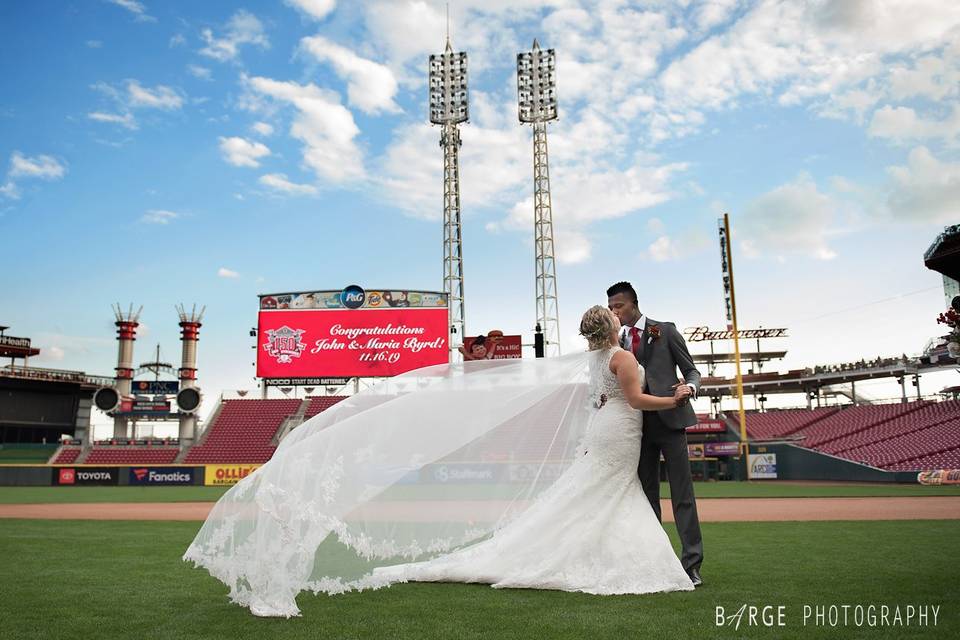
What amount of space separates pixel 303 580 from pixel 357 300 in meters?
30.6

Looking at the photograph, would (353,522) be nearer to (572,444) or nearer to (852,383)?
(572,444)

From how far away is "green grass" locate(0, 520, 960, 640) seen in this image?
10.8 feet

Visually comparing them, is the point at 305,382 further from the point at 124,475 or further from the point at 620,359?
the point at 620,359

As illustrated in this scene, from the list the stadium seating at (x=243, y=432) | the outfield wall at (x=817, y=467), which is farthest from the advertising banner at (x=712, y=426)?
the stadium seating at (x=243, y=432)

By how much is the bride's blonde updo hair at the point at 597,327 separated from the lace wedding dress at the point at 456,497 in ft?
0.27

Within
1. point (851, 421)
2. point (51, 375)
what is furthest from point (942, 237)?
point (51, 375)

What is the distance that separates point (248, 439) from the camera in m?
36.3

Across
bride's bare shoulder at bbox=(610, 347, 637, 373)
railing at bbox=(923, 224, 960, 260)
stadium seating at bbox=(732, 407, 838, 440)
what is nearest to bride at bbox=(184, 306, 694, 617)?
bride's bare shoulder at bbox=(610, 347, 637, 373)

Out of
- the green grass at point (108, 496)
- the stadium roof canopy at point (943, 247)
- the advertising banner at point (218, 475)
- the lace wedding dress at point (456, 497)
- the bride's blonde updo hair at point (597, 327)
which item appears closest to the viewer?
the lace wedding dress at point (456, 497)

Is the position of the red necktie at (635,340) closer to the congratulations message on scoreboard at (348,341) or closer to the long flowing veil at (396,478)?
the long flowing veil at (396,478)

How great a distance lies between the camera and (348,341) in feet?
109

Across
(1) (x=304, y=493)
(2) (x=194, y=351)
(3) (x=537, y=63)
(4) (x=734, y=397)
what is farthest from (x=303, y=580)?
(4) (x=734, y=397)

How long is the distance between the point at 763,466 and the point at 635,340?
29.8 metres

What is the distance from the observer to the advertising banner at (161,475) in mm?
31531
